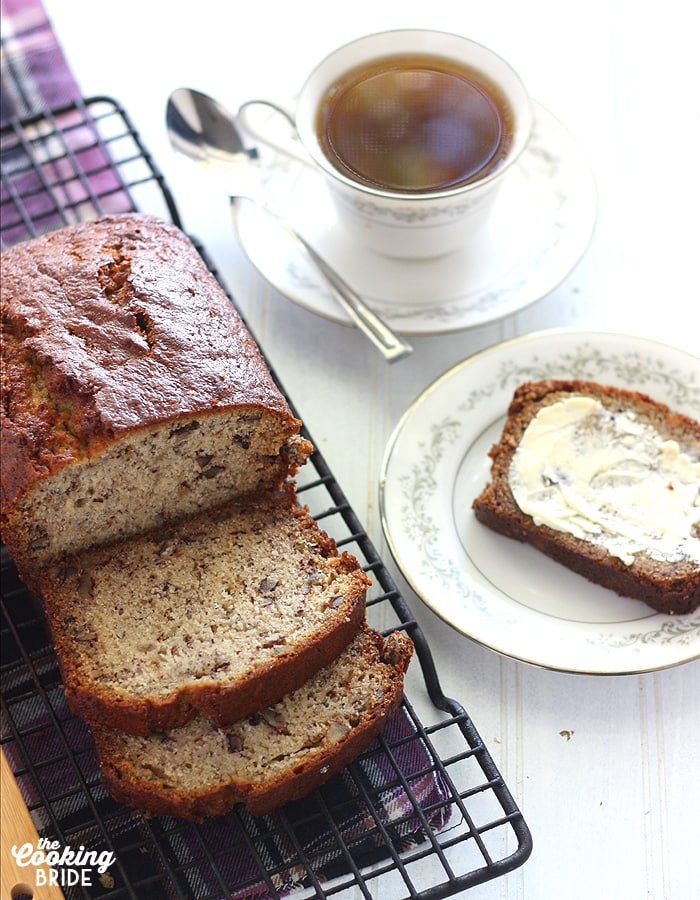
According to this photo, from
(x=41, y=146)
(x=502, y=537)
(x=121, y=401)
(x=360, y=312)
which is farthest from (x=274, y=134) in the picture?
(x=502, y=537)

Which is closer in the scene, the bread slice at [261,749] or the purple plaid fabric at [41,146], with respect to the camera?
the bread slice at [261,749]

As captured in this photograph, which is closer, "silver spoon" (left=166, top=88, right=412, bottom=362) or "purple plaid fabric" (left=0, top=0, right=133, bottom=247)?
"purple plaid fabric" (left=0, top=0, right=133, bottom=247)


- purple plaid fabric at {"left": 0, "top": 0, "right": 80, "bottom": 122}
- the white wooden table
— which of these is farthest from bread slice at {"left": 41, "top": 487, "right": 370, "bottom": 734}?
purple plaid fabric at {"left": 0, "top": 0, "right": 80, "bottom": 122}

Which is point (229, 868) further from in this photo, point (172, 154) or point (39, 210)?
point (172, 154)

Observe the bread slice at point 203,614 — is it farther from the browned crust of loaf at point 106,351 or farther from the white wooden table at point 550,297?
the white wooden table at point 550,297

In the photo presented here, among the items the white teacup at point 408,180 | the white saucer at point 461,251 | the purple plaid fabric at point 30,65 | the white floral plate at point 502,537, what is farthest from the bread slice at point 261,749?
the purple plaid fabric at point 30,65

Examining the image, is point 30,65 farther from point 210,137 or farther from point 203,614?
point 203,614

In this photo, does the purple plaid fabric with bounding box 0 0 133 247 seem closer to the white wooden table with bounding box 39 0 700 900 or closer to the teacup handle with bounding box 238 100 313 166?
the white wooden table with bounding box 39 0 700 900
